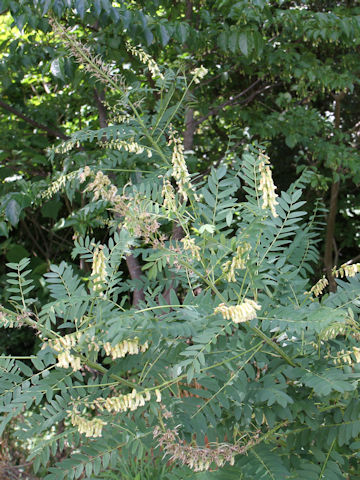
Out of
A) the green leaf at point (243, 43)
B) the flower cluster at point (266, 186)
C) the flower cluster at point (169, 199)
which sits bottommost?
the green leaf at point (243, 43)

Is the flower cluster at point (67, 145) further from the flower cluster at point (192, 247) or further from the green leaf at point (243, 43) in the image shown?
the green leaf at point (243, 43)

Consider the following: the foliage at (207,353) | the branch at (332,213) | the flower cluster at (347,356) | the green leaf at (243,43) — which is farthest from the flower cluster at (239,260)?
the branch at (332,213)

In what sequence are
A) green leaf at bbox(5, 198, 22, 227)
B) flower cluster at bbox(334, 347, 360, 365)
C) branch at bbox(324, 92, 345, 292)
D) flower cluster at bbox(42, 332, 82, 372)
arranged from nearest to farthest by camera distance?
flower cluster at bbox(42, 332, 82, 372), flower cluster at bbox(334, 347, 360, 365), green leaf at bbox(5, 198, 22, 227), branch at bbox(324, 92, 345, 292)

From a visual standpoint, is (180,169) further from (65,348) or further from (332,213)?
(332,213)

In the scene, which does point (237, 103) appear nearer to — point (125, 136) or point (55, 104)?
point (55, 104)

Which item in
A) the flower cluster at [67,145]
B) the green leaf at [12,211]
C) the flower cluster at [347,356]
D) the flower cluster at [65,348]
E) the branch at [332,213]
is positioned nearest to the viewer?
the flower cluster at [65,348]

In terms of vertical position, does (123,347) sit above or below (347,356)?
above

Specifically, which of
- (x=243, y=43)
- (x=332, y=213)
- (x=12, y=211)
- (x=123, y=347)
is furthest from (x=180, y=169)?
(x=332, y=213)

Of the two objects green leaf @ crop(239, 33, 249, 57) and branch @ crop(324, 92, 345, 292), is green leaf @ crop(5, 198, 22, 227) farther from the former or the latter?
branch @ crop(324, 92, 345, 292)

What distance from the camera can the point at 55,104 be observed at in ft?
12.0

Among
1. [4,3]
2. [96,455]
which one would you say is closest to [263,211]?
[96,455]

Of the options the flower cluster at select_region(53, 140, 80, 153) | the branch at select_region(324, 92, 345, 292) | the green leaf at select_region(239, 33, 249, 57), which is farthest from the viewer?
the branch at select_region(324, 92, 345, 292)

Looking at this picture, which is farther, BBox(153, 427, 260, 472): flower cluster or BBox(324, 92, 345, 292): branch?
BBox(324, 92, 345, 292): branch

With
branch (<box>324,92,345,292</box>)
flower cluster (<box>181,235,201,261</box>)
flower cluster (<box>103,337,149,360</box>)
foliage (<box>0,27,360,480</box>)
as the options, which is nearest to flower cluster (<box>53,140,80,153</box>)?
foliage (<box>0,27,360,480</box>)
